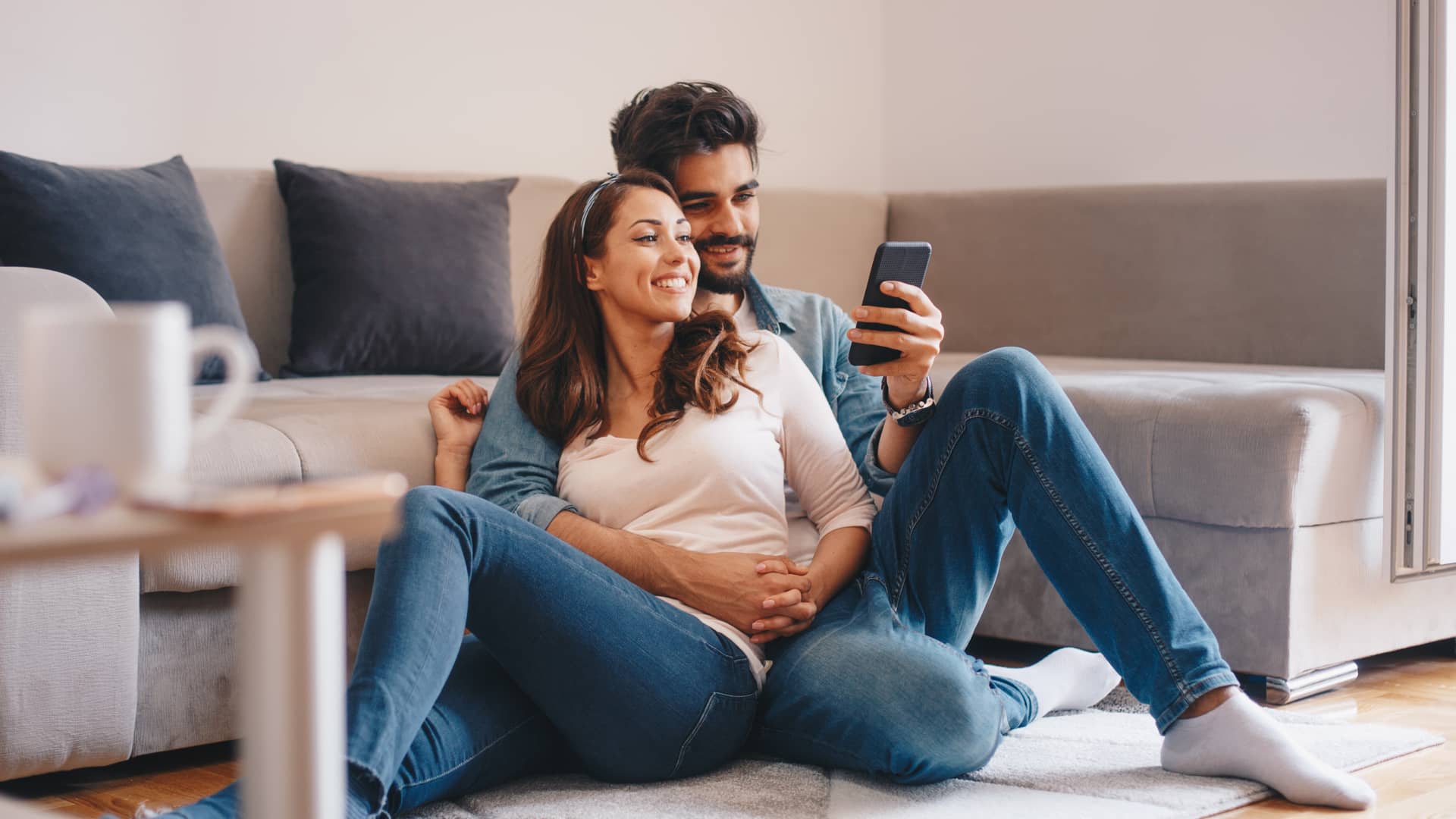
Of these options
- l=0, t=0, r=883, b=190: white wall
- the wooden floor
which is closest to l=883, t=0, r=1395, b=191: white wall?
l=0, t=0, r=883, b=190: white wall

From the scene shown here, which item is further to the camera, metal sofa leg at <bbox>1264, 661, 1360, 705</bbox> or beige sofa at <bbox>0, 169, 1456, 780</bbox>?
metal sofa leg at <bbox>1264, 661, 1360, 705</bbox>

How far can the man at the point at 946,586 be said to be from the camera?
4.97 feet

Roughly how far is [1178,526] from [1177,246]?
1.06 meters

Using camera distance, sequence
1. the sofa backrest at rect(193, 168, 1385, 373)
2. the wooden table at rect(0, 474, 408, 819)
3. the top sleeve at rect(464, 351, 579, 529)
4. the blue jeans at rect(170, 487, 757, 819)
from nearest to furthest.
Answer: the wooden table at rect(0, 474, 408, 819) < the blue jeans at rect(170, 487, 757, 819) < the top sleeve at rect(464, 351, 579, 529) < the sofa backrest at rect(193, 168, 1385, 373)

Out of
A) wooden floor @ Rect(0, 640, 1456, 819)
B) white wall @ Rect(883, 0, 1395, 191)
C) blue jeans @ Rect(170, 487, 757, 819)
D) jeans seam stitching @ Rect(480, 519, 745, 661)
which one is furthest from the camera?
white wall @ Rect(883, 0, 1395, 191)

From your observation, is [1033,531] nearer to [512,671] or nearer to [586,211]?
[512,671]

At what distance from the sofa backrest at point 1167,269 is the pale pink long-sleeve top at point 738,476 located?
4.93 feet

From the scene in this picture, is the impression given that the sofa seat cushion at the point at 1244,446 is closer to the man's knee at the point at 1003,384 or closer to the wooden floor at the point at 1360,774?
the wooden floor at the point at 1360,774

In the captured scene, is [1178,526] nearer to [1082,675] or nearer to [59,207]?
[1082,675]

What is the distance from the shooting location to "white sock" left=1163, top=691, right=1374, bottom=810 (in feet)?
4.93

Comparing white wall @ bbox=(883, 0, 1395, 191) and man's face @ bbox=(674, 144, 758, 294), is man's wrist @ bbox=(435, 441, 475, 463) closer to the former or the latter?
man's face @ bbox=(674, 144, 758, 294)

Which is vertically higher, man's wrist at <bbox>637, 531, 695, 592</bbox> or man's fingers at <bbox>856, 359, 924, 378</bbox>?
man's fingers at <bbox>856, 359, 924, 378</bbox>

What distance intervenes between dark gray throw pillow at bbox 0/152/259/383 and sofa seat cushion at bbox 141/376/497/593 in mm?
287

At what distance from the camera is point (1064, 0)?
3658mm
